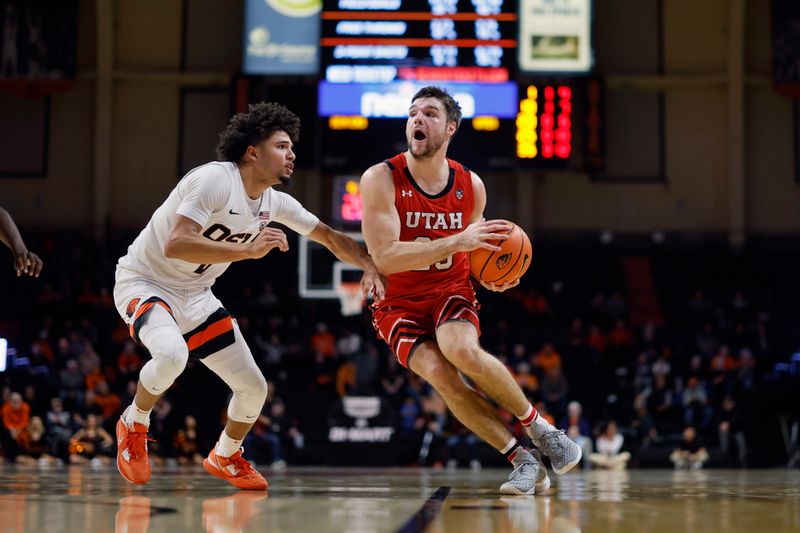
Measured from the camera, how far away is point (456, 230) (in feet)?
18.0

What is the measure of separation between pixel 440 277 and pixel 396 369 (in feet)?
32.6

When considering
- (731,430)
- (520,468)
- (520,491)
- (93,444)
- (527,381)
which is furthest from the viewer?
(527,381)

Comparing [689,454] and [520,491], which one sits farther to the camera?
[689,454]

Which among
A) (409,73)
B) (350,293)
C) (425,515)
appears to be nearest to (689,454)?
(350,293)

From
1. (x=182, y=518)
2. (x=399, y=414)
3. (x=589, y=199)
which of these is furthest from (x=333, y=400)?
(x=182, y=518)

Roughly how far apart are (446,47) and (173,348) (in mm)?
10803

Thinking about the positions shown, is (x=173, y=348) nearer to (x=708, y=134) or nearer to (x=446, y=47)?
(x=446, y=47)

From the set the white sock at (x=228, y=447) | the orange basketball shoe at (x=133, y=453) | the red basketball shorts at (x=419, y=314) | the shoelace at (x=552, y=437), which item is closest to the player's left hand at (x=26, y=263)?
the orange basketball shoe at (x=133, y=453)

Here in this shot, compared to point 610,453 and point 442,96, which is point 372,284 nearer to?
point 442,96

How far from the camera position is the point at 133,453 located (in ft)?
17.1

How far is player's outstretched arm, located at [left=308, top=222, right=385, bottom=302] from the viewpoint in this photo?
5.36 m

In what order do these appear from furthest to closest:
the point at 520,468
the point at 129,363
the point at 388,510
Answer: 1. the point at 129,363
2. the point at 520,468
3. the point at 388,510

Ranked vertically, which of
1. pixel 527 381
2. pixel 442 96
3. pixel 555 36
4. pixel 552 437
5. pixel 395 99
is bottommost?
pixel 527 381

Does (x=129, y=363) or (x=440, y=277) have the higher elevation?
(x=440, y=277)
